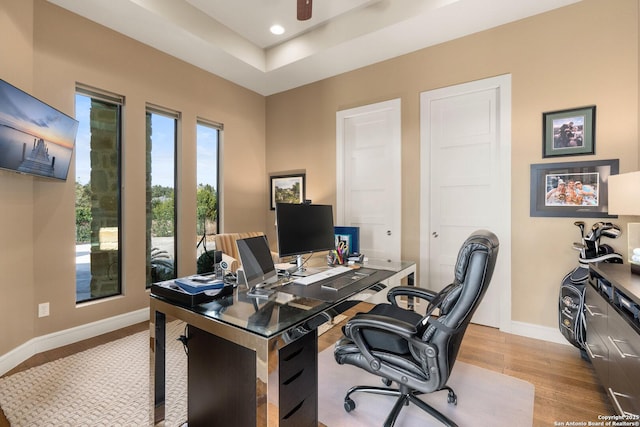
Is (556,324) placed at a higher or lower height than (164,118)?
lower

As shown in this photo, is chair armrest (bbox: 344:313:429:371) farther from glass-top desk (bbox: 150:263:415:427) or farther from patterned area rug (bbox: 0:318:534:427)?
patterned area rug (bbox: 0:318:534:427)

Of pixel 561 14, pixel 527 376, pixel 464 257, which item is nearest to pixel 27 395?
pixel 464 257

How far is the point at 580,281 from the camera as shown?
2.42m

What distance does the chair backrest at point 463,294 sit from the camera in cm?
133

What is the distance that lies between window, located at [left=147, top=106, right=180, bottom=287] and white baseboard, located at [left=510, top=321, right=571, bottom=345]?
3995 mm

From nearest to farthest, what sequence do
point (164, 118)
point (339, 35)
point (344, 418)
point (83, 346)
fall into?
point (344, 418)
point (83, 346)
point (339, 35)
point (164, 118)

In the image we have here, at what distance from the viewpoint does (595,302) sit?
1968 mm

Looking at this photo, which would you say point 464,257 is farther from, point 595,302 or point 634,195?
point 634,195

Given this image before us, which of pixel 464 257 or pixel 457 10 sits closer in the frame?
pixel 464 257

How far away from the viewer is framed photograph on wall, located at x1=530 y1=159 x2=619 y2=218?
257cm

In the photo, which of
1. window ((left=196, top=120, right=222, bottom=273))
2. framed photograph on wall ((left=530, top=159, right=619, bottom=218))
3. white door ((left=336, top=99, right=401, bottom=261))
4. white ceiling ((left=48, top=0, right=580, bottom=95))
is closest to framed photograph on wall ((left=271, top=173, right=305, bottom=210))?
white door ((left=336, top=99, right=401, bottom=261))

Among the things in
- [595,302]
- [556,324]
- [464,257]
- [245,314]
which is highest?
[464,257]

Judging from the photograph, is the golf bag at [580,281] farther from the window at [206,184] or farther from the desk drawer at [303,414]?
the window at [206,184]

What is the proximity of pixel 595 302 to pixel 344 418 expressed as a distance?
1.85m
